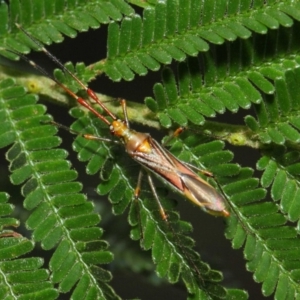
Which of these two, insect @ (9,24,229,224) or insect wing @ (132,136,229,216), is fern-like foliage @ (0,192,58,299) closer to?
insect @ (9,24,229,224)

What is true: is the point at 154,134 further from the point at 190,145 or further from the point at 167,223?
the point at 167,223

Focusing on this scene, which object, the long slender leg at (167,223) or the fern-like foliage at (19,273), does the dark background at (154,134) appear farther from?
the fern-like foliage at (19,273)

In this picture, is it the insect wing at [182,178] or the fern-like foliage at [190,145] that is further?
the insect wing at [182,178]

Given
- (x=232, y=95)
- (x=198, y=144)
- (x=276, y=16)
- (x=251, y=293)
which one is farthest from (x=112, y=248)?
(x=251, y=293)

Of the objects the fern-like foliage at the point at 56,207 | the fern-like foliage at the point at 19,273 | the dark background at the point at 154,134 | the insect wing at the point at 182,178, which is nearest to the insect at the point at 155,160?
the insect wing at the point at 182,178

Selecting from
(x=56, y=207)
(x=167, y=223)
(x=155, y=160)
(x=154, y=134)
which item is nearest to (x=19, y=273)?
(x=56, y=207)

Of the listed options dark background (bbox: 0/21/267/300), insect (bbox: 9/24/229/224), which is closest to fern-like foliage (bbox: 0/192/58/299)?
insect (bbox: 9/24/229/224)

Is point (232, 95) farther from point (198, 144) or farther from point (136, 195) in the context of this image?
point (136, 195)
